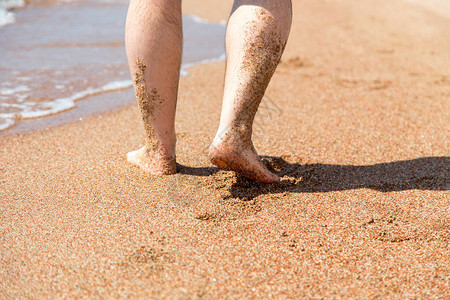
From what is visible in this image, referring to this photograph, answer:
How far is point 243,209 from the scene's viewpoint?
1586 millimetres

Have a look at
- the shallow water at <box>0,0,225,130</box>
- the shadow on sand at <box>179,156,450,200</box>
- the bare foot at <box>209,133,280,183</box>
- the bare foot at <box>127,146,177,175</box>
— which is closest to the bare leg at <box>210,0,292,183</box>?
the bare foot at <box>209,133,280,183</box>

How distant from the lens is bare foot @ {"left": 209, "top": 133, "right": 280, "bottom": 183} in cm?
158

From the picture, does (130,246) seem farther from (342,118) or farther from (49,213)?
(342,118)

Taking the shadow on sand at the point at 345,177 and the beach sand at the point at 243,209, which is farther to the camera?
the shadow on sand at the point at 345,177

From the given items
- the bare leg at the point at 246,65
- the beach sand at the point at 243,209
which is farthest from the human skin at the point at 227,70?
the beach sand at the point at 243,209

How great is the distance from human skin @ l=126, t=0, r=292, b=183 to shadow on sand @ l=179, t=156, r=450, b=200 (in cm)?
6

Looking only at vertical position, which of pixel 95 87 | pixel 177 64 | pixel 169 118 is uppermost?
pixel 177 64

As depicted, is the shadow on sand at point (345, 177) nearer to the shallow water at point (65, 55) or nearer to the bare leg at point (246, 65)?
the bare leg at point (246, 65)

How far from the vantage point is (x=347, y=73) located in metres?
3.60

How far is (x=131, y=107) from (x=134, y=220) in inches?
54.6

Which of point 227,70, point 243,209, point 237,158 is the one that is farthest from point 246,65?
point 243,209

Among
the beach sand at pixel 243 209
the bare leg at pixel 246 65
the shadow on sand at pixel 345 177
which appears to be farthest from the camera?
the shadow on sand at pixel 345 177

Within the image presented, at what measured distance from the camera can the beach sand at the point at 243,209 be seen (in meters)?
1.24

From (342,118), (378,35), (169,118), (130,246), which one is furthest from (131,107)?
(378,35)
